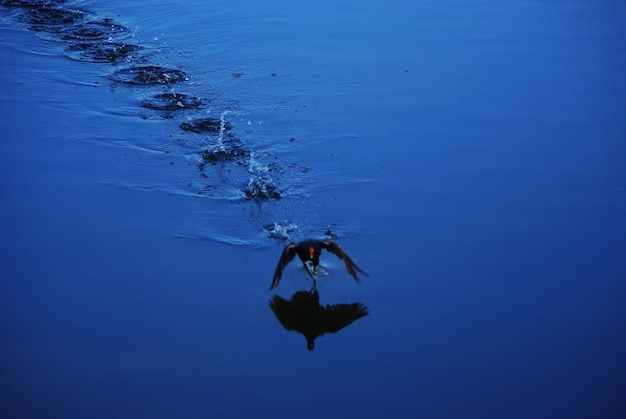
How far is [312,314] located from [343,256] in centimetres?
52

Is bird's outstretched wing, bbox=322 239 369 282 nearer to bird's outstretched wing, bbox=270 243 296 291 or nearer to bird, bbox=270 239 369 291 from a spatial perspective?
bird, bbox=270 239 369 291

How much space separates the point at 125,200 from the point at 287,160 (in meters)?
1.59

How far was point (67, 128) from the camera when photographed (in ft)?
29.3

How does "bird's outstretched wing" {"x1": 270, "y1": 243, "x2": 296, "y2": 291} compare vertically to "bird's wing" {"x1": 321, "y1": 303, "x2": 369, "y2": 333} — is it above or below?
above

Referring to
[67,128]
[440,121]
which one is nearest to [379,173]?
[440,121]

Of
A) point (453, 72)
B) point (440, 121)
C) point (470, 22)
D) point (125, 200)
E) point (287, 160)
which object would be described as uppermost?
point (470, 22)

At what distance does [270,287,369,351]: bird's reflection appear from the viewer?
644 cm

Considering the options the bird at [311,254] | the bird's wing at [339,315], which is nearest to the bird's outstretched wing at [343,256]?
the bird at [311,254]

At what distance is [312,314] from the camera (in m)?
6.55

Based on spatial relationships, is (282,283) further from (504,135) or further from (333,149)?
(504,135)

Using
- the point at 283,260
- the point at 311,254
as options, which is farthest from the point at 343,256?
the point at 283,260

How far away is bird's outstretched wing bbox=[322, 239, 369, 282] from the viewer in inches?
254

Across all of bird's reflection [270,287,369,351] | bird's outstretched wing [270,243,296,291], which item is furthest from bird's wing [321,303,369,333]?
bird's outstretched wing [270,243,296,291]

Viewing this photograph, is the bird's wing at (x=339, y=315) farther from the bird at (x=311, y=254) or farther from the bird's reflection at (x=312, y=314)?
the bird at (x=311, y=254)
